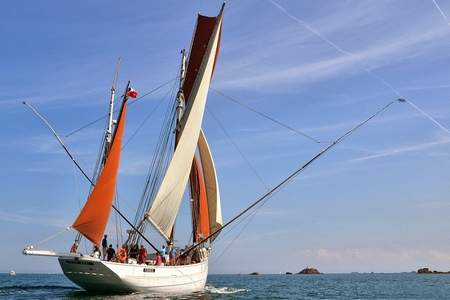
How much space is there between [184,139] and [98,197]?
10.8 metres

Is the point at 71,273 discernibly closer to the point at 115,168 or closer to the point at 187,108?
the point at 115,168

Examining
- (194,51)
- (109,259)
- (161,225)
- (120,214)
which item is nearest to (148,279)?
(109,259)

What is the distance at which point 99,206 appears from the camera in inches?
1564

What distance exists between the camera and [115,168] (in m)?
42.1

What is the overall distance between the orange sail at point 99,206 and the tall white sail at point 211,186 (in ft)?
50.8

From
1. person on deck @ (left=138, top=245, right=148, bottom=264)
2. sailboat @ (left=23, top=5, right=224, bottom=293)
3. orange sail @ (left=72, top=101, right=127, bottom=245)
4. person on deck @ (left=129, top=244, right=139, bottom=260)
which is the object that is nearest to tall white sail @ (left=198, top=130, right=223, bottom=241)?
sailboat @ (left=23, top=5, right=224, bottom=293)

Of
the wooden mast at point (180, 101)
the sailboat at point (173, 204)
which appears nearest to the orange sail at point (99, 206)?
the sailboat at point (173, 204)

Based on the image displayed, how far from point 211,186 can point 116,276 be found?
20386 mm

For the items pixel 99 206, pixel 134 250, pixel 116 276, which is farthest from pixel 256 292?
pixel 99 206

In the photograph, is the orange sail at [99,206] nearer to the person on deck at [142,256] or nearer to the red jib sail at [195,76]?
the person on deck at [142,256]

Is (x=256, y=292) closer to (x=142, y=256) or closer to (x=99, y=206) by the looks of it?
(x=142, y=256)

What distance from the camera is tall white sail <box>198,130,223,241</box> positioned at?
57.0 metres

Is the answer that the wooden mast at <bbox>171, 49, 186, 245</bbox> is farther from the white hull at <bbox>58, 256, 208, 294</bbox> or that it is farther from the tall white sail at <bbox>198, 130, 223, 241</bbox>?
the white hull at <bbox>58, 256, 208, 294</bbox>

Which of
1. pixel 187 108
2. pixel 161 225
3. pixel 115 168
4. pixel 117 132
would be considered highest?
pixel 187 108
